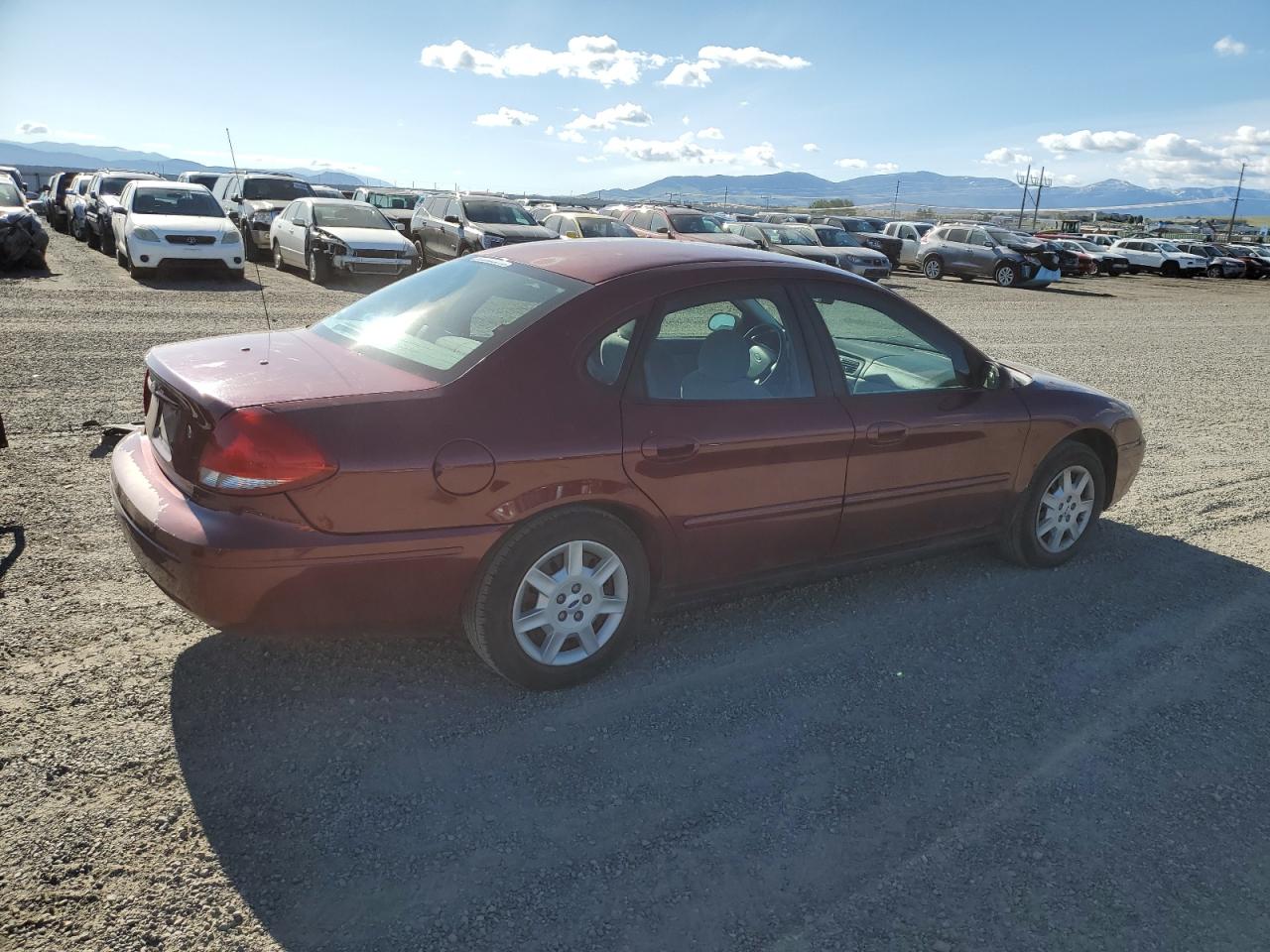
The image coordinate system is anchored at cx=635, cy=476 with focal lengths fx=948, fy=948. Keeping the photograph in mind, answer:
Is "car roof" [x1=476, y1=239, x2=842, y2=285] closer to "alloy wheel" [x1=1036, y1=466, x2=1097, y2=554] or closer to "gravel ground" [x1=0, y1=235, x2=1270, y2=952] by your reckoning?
"gravel ground" [x1=0, y1=235, x2=1270, y2=952]

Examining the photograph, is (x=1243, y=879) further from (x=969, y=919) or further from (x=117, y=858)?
(x=117, y=858)

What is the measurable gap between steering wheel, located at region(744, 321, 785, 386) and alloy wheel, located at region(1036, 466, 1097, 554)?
182cm

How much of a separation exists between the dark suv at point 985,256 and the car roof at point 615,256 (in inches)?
1014

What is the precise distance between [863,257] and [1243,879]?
23872 millimetres

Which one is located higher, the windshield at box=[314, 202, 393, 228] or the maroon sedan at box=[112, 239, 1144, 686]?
the windshield at box=[314, 202, 393, 228]

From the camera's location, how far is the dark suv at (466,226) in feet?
60.7

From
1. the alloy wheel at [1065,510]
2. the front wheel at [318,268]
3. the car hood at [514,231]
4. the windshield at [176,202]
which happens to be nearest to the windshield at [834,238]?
the car hood at [514,231]

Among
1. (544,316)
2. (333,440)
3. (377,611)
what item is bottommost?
(377,611)

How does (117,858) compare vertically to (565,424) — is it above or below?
below

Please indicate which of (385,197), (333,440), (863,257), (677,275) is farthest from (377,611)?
(385,197)

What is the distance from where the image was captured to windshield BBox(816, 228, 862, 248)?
26359mm

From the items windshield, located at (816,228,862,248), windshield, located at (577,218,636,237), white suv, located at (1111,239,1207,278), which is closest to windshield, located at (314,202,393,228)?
windshield, located at (577,218,636,237)

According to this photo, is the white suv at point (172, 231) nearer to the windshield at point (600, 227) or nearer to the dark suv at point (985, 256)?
the windshield at point (600, 227)

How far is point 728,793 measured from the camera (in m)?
3.01
